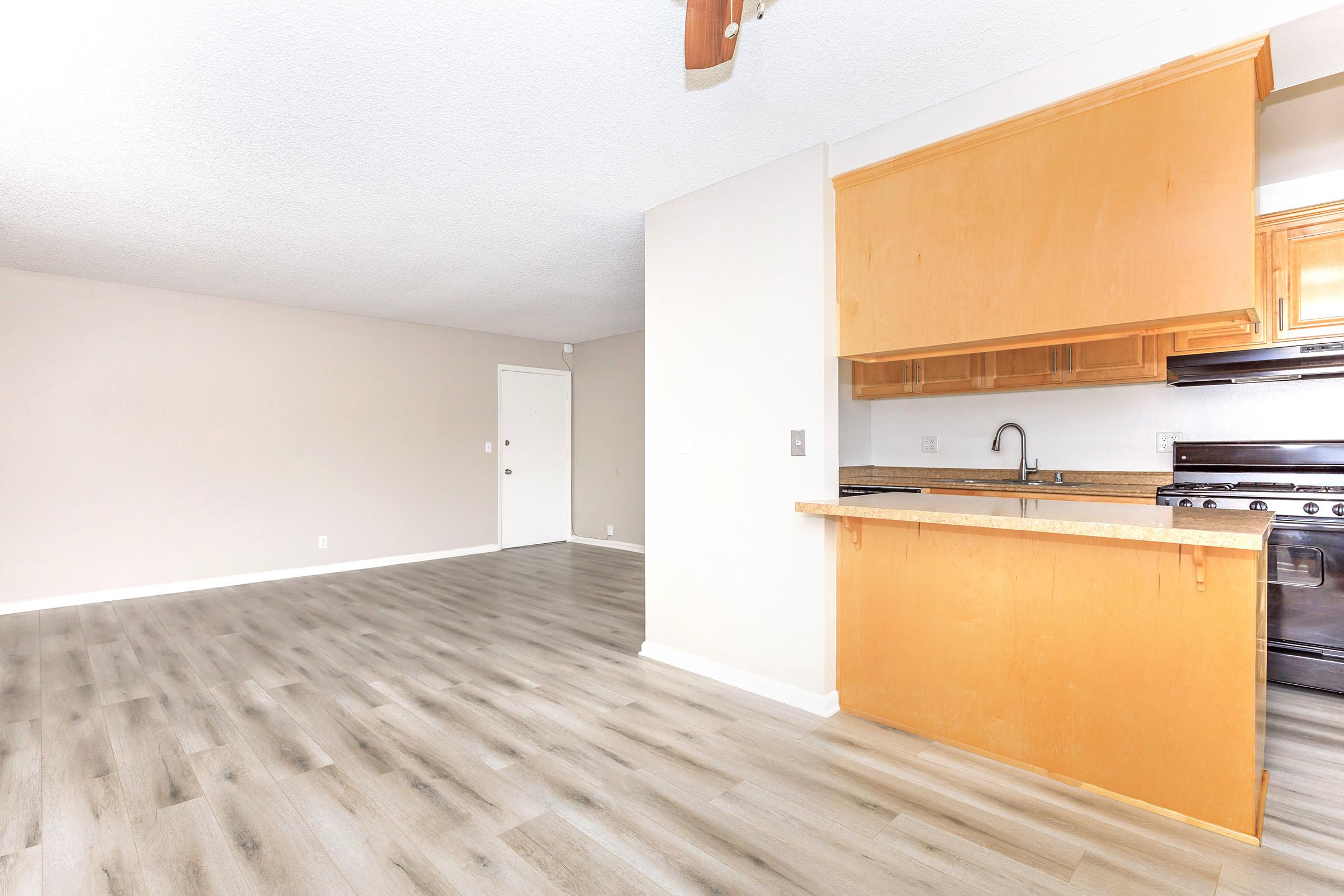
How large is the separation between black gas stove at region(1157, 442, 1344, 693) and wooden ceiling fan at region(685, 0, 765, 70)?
296 cm

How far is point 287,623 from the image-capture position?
13.3ft

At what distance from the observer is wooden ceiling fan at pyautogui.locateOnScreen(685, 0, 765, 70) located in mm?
1451

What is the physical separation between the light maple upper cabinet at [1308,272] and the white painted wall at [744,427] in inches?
94.5

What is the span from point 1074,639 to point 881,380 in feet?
8.45

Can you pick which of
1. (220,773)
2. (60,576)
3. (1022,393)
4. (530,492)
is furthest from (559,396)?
(220,773)

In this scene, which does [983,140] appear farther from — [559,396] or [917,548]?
[559,396]

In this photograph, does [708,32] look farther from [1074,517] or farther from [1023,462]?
[1023,462]

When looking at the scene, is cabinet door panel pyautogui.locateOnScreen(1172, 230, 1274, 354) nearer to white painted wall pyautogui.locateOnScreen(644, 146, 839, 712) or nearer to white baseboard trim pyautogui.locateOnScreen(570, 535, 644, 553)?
white painted wall pyautogui.locateOnScreen(644, 146, 839, 712)

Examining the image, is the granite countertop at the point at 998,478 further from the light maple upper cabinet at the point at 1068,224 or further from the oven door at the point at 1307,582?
the light maple upper cabinet at the point at 1068,224

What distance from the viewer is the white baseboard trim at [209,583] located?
4477 millimetres

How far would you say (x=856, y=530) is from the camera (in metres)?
2.64

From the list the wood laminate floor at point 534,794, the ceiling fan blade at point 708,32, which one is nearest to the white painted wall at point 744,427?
the wood laminate floor at point 534,794

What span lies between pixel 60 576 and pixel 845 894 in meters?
5.71

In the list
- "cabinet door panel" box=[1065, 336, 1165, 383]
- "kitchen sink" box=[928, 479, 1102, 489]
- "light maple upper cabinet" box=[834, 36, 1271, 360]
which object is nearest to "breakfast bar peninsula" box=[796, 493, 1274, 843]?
"light maple upper cabinet" box=[834, 36, 1271, 360]
